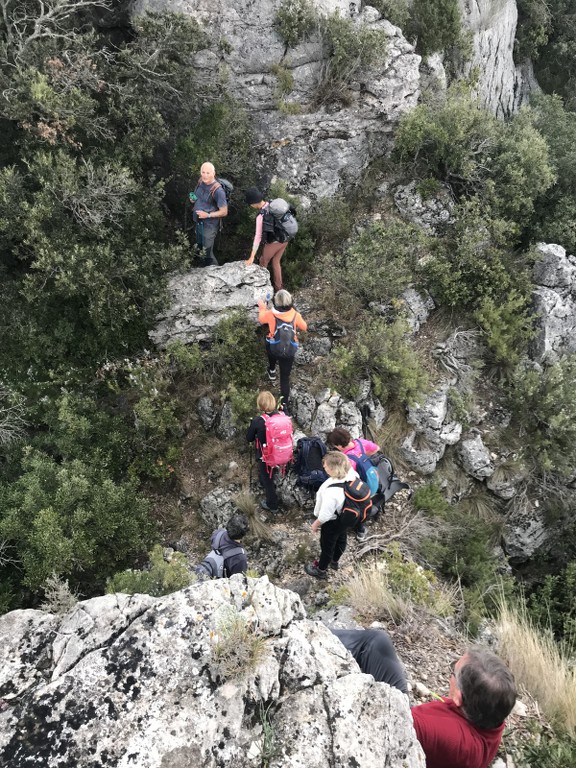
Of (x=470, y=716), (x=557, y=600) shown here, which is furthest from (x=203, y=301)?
(x=557, y=600)

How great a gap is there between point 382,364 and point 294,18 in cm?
711

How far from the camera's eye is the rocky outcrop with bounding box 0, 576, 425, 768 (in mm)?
3145

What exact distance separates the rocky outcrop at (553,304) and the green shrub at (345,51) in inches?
203

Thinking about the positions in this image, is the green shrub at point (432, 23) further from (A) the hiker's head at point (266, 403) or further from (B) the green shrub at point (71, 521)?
(B) the green shrub at point (71, 521)

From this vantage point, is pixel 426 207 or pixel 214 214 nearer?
pixel 214 214

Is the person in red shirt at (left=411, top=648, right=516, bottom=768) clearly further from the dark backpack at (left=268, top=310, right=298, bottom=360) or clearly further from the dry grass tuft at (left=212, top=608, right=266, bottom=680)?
the dark backpack at (left=268, top=310, right=298, bottom=360)

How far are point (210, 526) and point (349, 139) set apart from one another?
7991 millimetres

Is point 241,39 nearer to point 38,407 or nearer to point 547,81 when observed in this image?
point 38,407

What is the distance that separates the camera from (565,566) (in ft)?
31.0

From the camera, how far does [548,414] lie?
30.0 ft

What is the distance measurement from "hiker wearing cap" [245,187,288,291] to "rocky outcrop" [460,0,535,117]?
304 inches

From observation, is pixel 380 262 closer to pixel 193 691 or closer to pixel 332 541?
pixel 332 541

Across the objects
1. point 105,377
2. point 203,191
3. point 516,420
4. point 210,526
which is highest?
point 203,191

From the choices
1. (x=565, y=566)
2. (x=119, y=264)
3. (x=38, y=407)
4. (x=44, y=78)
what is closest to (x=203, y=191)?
(x=119, y=264)
